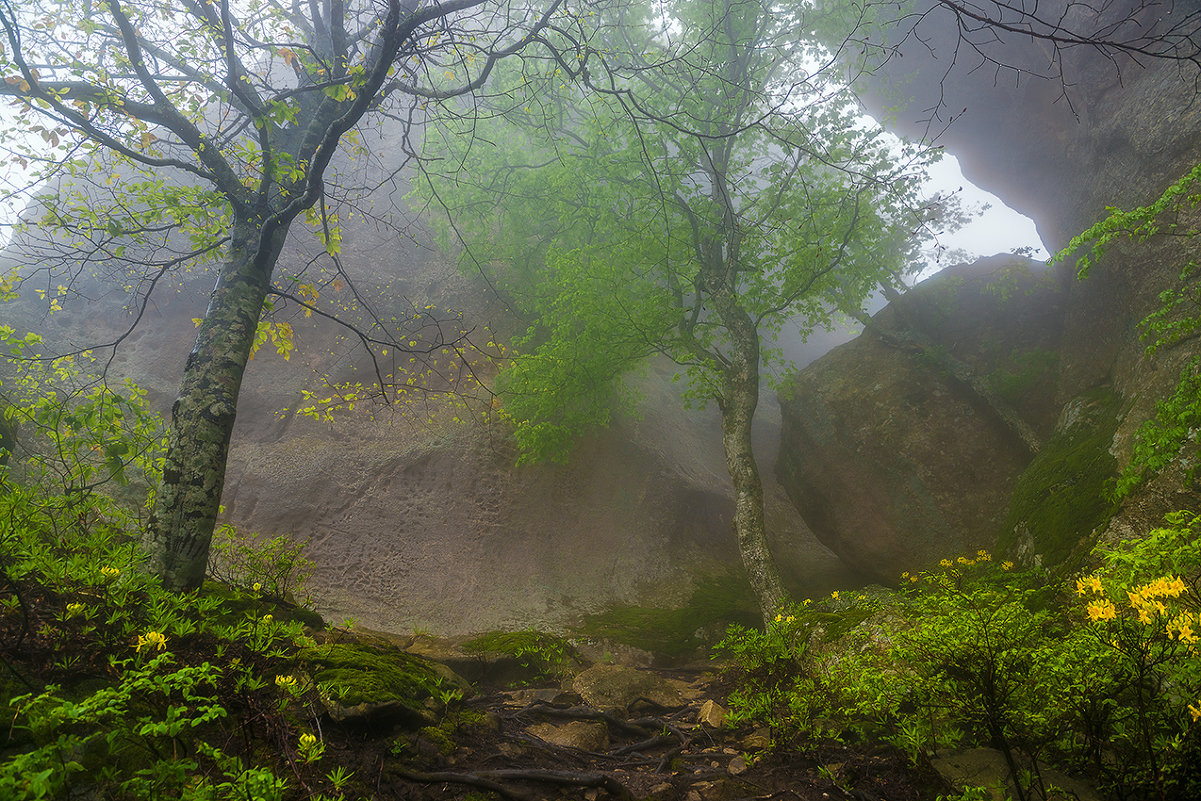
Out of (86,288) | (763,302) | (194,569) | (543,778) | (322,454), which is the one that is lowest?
(543,778)

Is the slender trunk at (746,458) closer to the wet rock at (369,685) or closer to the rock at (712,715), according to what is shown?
the rock at (712,715)

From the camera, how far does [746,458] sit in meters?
9.14

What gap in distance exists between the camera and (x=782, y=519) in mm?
14969

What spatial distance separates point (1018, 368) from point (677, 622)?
905cm

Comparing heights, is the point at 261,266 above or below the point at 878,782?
above

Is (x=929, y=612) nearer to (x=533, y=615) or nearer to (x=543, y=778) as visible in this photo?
(x=543, y=778)

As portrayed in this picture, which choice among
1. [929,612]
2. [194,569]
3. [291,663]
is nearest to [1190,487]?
[929,612]

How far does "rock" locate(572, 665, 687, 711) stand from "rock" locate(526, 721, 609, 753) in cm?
67

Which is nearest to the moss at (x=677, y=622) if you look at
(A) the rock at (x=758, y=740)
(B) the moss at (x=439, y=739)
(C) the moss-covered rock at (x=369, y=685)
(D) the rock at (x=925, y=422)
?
(D) the rock at (x=925, y=422)

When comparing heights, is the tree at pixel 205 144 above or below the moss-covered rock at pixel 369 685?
above

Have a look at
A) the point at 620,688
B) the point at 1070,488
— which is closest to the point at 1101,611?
the point at 620,688

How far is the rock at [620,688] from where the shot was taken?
577 cm

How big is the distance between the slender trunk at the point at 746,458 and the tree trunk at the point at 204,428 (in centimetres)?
676

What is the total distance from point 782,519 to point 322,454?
39.7ft
